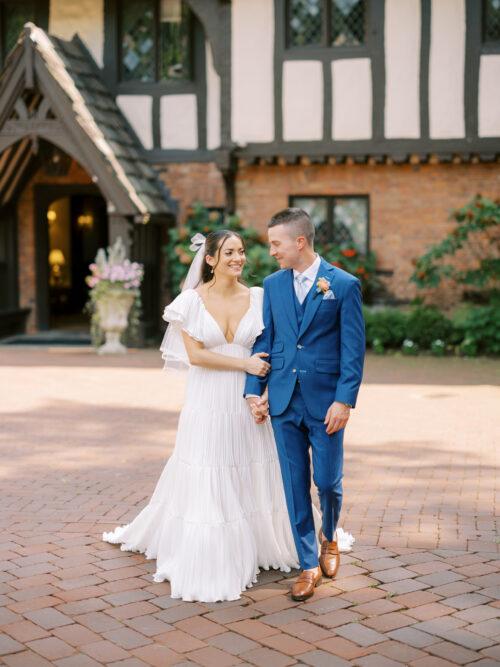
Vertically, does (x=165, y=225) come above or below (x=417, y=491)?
above

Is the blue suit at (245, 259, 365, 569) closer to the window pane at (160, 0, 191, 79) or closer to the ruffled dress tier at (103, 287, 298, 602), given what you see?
the ruffled dress tier at (103, 287, 298, 602)

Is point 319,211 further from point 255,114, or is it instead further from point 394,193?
point 255,114

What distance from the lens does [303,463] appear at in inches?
187

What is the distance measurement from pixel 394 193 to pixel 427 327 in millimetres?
2473

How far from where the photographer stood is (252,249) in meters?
15.2

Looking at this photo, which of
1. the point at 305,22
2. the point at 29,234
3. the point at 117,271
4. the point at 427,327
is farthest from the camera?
the point at 29,234

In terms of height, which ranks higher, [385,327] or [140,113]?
[140,113]

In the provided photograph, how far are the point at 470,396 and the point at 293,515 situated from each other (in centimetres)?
640

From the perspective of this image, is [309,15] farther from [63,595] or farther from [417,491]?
[63,595]

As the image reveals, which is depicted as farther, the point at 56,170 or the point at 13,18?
the point at 13,18

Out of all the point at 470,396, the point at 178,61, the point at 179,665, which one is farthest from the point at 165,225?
the point at 179,665

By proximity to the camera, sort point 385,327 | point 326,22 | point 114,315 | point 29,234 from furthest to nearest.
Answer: point 29,234, point 326,22, point 114,315, point 385,327

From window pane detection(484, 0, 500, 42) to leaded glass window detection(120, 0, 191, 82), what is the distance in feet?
16.2

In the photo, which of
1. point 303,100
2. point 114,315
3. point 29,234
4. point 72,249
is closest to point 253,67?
point 303,100
